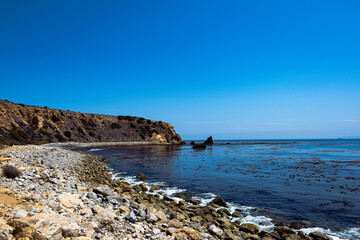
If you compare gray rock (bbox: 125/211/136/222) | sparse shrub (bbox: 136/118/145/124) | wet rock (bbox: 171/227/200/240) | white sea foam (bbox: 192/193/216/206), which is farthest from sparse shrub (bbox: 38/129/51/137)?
wet rock (bbox: 171/227/200/240)

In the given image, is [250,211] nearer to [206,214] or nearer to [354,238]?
[206,214]

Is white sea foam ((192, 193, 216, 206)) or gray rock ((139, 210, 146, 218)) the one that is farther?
white sea foam ((192, 193, 216, 206))

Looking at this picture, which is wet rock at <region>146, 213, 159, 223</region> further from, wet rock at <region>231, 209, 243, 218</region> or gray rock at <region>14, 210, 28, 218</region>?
wet rock at <region>231, 209, 243, 218</region>

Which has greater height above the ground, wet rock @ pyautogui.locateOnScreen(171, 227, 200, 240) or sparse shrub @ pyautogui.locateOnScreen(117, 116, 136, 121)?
sparse shrub @ pyautogui.locateOnScreen(117, 116, 136, 121)

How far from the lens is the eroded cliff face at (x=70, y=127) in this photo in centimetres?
5246

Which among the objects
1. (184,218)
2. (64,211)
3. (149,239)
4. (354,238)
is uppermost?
(64,211)

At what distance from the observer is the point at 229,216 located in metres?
9.90

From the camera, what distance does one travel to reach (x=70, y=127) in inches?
3041

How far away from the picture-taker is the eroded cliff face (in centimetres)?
5246

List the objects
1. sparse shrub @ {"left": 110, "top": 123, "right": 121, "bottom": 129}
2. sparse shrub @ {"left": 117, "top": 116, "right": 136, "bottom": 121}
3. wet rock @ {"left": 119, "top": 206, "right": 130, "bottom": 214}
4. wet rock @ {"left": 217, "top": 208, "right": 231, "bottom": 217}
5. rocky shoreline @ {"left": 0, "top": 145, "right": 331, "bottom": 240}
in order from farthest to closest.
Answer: sparse shrub @ {"left": 117, "top": 116, "right": 136, "bottom": 121}, sparse shrub @ {"left": 110, "top": 123, "right": 121, "bottom": 129}, wet rock @ {"left": 217, "top": 208, "right": 231, "bottom": 217}, wet rock @ {"left": 119, "top": 206, "right": 130, "bottom": 214}, rocky shoreline @ {"left": 0, "top": 145, "right": 331, "bottom": 240}

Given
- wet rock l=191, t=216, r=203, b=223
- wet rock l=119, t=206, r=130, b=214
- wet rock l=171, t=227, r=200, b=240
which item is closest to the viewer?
wet rock l=171, t=227, r=200, b=240

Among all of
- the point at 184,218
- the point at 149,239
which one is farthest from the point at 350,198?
the point at 149,239

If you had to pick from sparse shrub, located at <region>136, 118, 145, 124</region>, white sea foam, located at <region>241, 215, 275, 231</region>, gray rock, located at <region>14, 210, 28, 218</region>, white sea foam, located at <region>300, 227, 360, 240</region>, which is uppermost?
sparse shrub, located at <region>136, 118, 145, 124</region>

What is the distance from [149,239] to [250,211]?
6954mm
